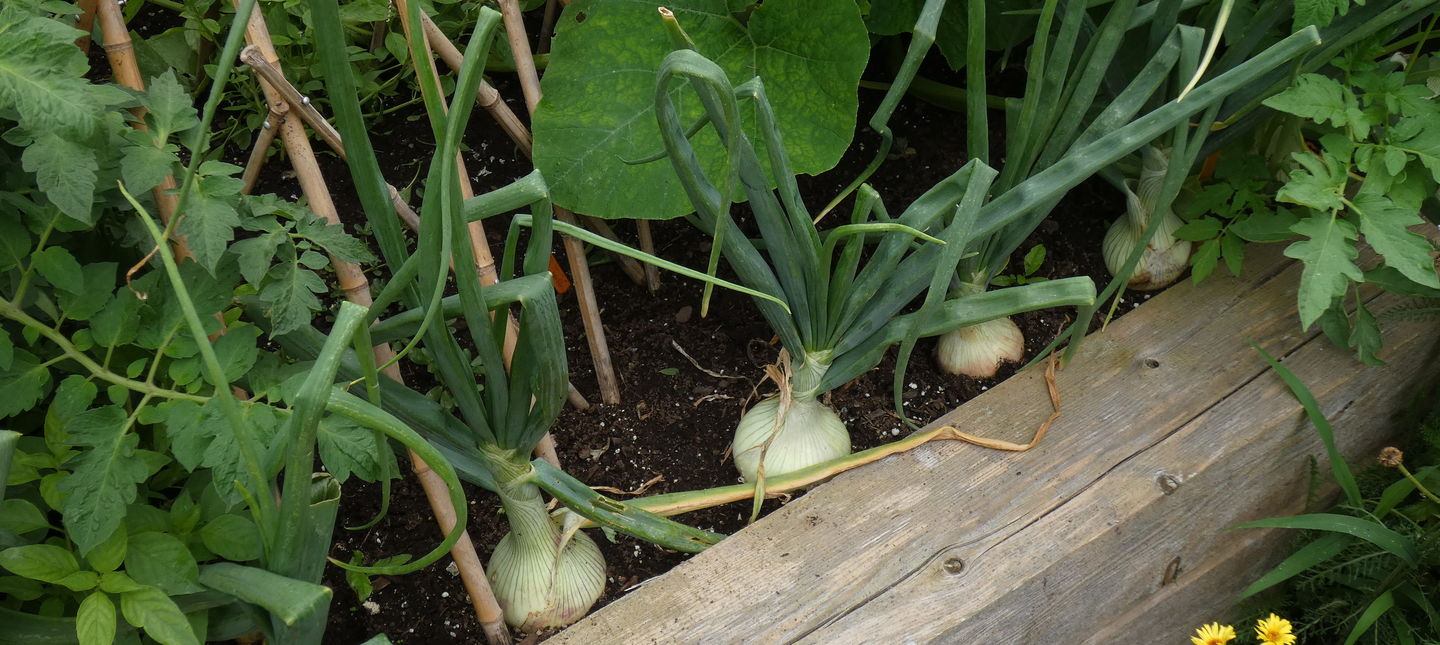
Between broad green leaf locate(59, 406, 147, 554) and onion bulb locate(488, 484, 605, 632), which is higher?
broad green leaf locate(59, 406, 147, 554)

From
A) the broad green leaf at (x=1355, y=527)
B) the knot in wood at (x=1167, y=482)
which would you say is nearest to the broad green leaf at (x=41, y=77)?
the knot in wood at (x=1167, y=482)

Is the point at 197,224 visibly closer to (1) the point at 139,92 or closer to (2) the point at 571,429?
(1) the point at 139,92

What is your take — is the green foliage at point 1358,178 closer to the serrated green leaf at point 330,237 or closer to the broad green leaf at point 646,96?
the broad green leaf at point 646,96

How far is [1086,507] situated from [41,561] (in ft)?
3.25

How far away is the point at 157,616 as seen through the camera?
822 mm

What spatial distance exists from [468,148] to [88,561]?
780 millimetres

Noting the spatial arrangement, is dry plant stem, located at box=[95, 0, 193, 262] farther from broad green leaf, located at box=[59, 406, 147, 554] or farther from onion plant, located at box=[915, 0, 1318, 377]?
onion plant, located at box=[915, 0, 1318, 377]

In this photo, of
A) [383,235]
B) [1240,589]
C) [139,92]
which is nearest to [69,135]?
[139,92]

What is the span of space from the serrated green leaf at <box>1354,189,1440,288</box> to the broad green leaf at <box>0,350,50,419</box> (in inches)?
47.8

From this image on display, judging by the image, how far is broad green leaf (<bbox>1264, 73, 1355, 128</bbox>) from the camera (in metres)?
1.15

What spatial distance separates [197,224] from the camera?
84 centimetres

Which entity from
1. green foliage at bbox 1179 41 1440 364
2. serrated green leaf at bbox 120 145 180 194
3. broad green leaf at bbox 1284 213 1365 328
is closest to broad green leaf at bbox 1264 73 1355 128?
green foliage at bbox 1179 41 1440 364

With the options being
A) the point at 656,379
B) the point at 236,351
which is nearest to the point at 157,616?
the point at 236,351

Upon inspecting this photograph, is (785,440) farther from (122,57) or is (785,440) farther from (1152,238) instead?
(122,57)
